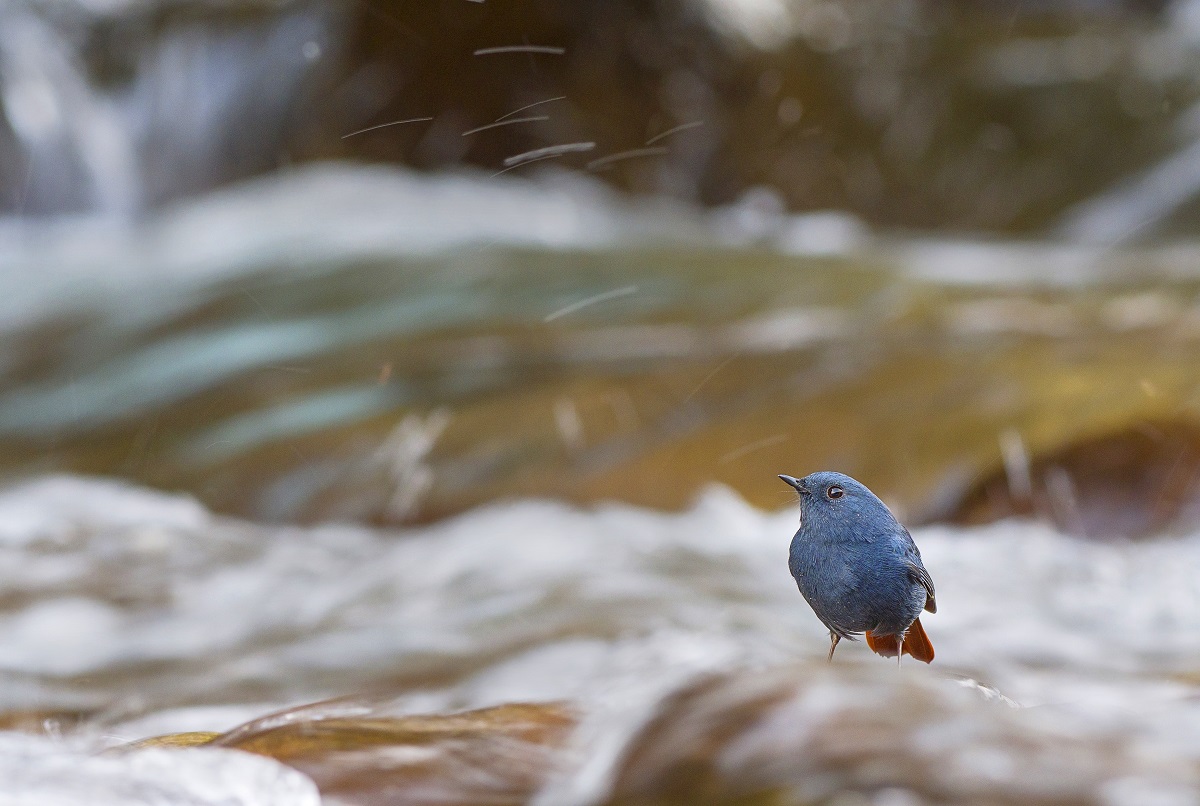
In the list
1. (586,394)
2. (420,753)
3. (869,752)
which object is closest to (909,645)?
(869,752)

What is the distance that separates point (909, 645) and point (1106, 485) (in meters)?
3.04

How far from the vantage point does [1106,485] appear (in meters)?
3.85

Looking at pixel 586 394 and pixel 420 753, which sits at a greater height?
pixel 586 394

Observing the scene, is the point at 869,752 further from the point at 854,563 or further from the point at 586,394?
the point at 586,394

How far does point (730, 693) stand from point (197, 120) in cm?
954

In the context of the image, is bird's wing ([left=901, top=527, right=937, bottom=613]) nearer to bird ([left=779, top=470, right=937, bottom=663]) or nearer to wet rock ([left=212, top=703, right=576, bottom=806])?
bird ([left=779, top=470, right=937, bottom=663])

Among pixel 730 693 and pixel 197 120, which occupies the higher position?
pixel 197 120

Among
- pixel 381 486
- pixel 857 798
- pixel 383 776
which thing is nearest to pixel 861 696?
pixel 857 798

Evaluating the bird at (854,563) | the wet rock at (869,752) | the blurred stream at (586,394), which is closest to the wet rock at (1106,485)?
the blurred stream at (586,394)

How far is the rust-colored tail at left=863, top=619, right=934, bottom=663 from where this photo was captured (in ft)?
3.85

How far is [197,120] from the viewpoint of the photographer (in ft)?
31.6

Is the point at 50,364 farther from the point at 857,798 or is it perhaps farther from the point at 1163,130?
the point at 1163,130

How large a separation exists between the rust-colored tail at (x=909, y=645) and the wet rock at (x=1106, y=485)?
278cm

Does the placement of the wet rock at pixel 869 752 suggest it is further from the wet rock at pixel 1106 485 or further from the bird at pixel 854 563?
the wet rock at pixel 1106 485
